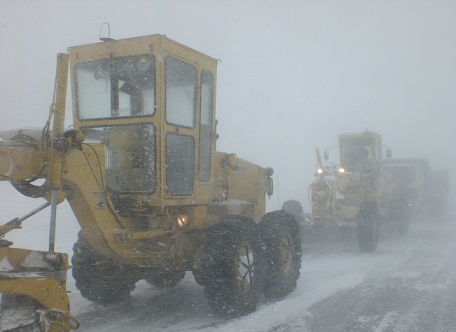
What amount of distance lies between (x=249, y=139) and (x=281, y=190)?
30.2ft

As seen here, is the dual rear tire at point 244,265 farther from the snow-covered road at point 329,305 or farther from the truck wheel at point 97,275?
the truck wheel at point 97,275

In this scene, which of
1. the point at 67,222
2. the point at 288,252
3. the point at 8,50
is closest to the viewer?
the point at 288,252

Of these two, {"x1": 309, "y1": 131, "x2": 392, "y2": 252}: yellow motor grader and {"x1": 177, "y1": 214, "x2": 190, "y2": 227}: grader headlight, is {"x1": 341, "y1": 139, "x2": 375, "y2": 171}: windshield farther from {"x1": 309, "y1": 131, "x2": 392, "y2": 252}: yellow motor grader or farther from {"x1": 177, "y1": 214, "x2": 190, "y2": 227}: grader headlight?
{"x1": 177, "y1": 214, "x2": 190, "y2": 227}: grader headlight

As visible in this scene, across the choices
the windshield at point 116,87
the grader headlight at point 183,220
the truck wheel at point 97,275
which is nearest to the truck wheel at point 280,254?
the grader headlight at point 183,220

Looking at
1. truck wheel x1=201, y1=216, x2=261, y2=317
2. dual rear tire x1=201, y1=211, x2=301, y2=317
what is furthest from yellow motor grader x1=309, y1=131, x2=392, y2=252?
truck wheel x1=201, y1=216, x2=261, y2=317

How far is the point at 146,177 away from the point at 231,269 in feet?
4.40

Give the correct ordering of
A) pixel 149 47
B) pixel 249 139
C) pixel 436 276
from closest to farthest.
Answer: pixel 149 47, pixel 436 276, pixel 249 139

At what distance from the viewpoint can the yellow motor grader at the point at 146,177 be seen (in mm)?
4383

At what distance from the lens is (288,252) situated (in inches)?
282

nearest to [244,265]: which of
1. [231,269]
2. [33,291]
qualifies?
[231,269]

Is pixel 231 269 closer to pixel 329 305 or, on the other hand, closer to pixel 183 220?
pixel 183 220

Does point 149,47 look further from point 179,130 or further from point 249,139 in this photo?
point 249,139

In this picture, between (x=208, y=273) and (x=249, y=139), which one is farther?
(x=249, y=139)

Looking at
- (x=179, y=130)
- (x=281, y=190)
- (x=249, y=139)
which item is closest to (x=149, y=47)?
(x=179, y=130)
